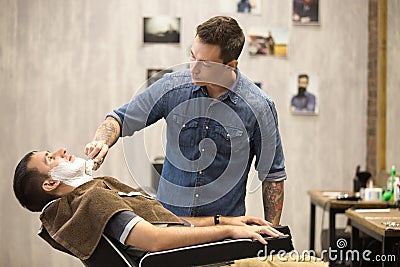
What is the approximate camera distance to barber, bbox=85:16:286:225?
9.24 feet

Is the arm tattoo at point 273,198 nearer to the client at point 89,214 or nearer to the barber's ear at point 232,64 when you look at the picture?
the client at point 89,214

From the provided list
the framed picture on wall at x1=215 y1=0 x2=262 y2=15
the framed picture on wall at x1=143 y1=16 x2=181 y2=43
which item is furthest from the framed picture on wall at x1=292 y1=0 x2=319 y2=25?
the framed picture on wall at x1=143 y1=16 x2=181 y2=43

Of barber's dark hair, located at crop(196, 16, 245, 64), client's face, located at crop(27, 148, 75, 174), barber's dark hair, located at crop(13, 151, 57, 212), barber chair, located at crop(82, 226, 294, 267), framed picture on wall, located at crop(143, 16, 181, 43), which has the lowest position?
barber chair, located at crop(82, 226, 294, 267)

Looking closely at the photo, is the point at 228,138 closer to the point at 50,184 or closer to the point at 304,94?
the point at 50,184

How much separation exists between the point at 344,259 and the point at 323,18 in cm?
184

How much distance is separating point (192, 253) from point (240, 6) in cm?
339

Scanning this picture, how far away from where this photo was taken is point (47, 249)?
210 inches

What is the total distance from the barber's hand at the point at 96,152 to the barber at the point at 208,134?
0.12 meters

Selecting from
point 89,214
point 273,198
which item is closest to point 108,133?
point 89,214

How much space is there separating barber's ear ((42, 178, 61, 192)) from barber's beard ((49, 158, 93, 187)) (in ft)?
0.04

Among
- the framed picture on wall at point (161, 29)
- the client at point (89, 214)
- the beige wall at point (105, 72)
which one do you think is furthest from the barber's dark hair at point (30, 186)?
the framed picture on wall at point (161, 29)

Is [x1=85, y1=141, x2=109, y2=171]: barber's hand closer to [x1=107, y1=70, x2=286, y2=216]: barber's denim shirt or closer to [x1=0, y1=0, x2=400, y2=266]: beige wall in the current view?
[x1=107, y1=70, x2=286, y2=216]: barber's denim shirt

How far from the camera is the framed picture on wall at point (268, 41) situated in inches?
212

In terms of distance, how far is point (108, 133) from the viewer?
2.79 metres
